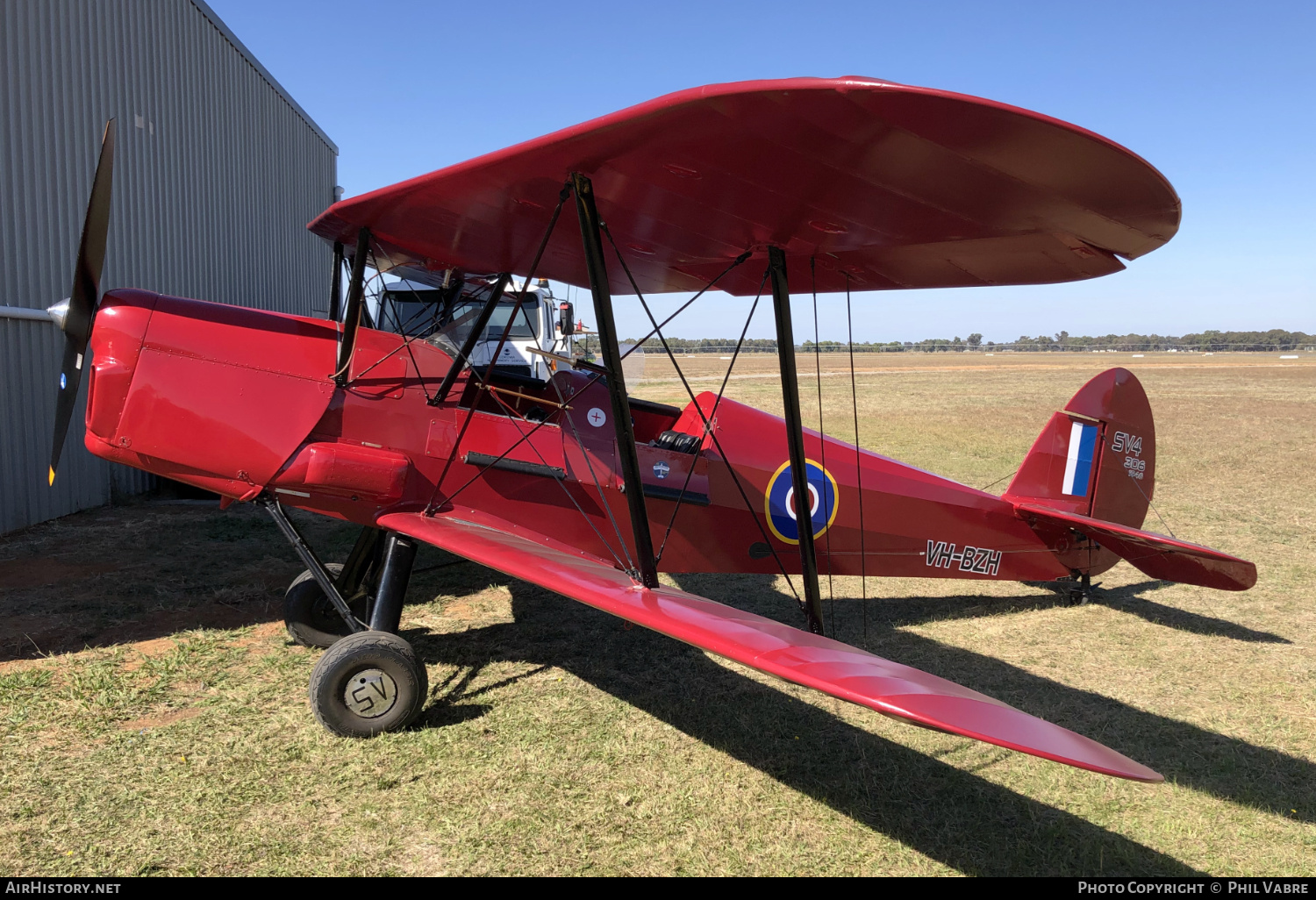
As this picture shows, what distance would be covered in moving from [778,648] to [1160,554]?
12.0ft

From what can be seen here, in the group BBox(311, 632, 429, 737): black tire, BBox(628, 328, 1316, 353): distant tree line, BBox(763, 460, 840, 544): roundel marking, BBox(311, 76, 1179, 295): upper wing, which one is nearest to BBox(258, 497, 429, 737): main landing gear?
BBox(311, 632, 429, 737): black tire

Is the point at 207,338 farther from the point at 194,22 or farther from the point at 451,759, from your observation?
the point at 194,22

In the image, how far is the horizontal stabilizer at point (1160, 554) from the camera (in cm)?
450

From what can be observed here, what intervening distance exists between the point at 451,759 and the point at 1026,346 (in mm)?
109736

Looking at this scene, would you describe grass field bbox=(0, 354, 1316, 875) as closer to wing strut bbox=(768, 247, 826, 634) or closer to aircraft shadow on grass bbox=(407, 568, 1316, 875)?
aircraft shadow on grass bbox=(407, 568, 1316, 875)

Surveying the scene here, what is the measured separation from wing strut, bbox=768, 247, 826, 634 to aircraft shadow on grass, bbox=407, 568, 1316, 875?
62 cm

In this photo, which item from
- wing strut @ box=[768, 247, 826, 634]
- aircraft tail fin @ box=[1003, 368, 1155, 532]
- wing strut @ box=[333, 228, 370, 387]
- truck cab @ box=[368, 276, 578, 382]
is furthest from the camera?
aircraft tail fin @ box=[1003, 368, 1155, 532]

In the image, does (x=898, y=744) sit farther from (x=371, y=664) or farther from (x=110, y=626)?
(x=110, y=626)

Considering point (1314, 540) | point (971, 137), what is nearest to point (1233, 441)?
point (1314, 540)

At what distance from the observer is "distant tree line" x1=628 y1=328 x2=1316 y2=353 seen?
87.0 m

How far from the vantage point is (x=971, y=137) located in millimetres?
2318

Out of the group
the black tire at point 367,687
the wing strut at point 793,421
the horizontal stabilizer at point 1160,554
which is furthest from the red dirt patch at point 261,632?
the horizontal stabilizer at point 1160,554

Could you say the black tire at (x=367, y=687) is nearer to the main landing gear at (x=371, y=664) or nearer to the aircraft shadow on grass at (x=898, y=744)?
the main landing gear at (x=371, y=664)

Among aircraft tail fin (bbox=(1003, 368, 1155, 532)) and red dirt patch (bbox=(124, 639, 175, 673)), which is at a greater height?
aircraft tail fin (bbox=(1003, 368, 1155, 532))
